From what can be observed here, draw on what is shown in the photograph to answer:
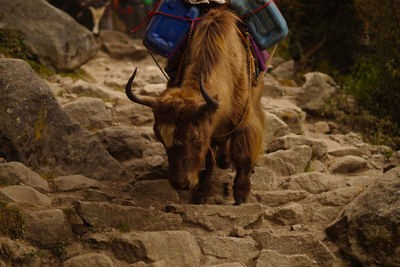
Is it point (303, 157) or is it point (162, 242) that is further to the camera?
point (303, 157)

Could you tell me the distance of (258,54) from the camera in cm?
525

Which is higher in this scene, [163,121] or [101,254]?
[163,121]

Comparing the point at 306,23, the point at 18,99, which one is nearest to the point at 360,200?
the point at 18,99

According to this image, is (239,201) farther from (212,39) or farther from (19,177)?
(19,177)

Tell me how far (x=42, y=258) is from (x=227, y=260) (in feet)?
4.84

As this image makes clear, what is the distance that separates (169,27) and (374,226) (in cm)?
281

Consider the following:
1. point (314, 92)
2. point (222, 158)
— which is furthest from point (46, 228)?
point (314, 92)

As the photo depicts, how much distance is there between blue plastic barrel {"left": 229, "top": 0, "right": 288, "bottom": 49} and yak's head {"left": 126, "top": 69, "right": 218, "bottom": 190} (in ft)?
4.85

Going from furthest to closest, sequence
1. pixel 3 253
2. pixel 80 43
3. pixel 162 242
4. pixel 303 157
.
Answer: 1. pixel 80 43
2. pixel 303 157
3. pixel 162 242
4. pixel 3 253

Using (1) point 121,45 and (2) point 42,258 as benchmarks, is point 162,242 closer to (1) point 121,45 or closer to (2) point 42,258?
(2) point 42,258

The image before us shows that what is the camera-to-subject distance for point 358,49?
11648mm

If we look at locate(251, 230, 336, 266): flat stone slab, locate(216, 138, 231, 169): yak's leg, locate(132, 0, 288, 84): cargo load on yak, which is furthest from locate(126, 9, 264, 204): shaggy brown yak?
locate(251, 230, 336, 266): flat stone slab

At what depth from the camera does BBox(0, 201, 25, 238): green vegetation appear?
11.4 ft

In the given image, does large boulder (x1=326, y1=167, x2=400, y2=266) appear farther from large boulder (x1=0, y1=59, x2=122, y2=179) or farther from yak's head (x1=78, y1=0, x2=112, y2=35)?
yak's head (x1=78, y1=0, x2=112, y2=35)
